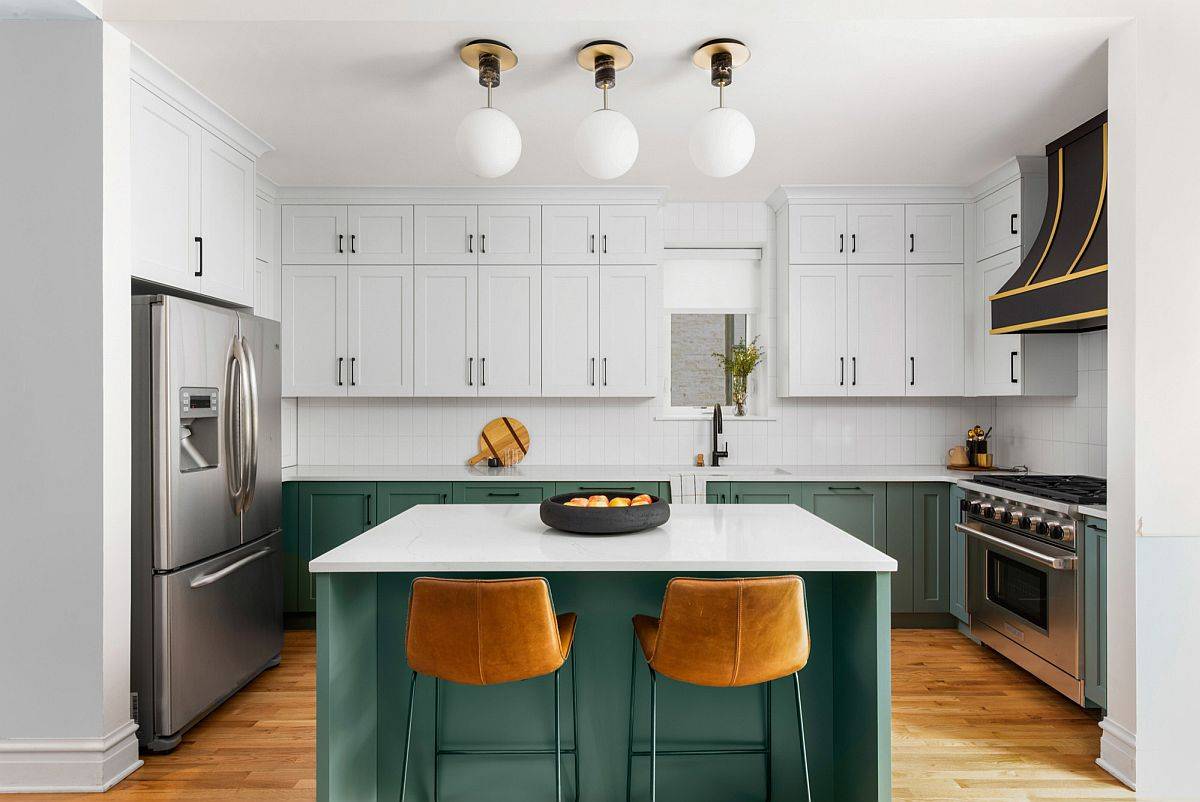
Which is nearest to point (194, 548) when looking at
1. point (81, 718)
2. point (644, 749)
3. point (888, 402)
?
point (81, 718)

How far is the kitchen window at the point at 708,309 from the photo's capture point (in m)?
4.78

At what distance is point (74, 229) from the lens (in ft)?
7.93

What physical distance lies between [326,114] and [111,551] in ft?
6.47

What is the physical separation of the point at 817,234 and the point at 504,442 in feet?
7.54

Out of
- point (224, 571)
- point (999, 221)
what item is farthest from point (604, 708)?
point (999, 221)

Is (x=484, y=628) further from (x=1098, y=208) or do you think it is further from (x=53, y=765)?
(x=1098, y=208)

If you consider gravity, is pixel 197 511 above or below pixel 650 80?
below

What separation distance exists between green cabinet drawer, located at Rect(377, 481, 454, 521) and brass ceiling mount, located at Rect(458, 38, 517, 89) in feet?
7.35

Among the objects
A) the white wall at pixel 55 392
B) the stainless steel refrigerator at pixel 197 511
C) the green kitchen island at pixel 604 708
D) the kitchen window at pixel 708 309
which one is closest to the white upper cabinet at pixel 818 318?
the kitchen window at pixel 708 309

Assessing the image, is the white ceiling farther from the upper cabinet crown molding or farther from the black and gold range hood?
the black and gold range hood

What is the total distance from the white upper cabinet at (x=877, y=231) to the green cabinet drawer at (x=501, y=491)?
7.71 feet

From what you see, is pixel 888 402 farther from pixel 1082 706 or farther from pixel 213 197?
pixel 213 197

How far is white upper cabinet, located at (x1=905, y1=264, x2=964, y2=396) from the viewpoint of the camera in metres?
4.34

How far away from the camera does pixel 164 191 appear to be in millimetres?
2848
